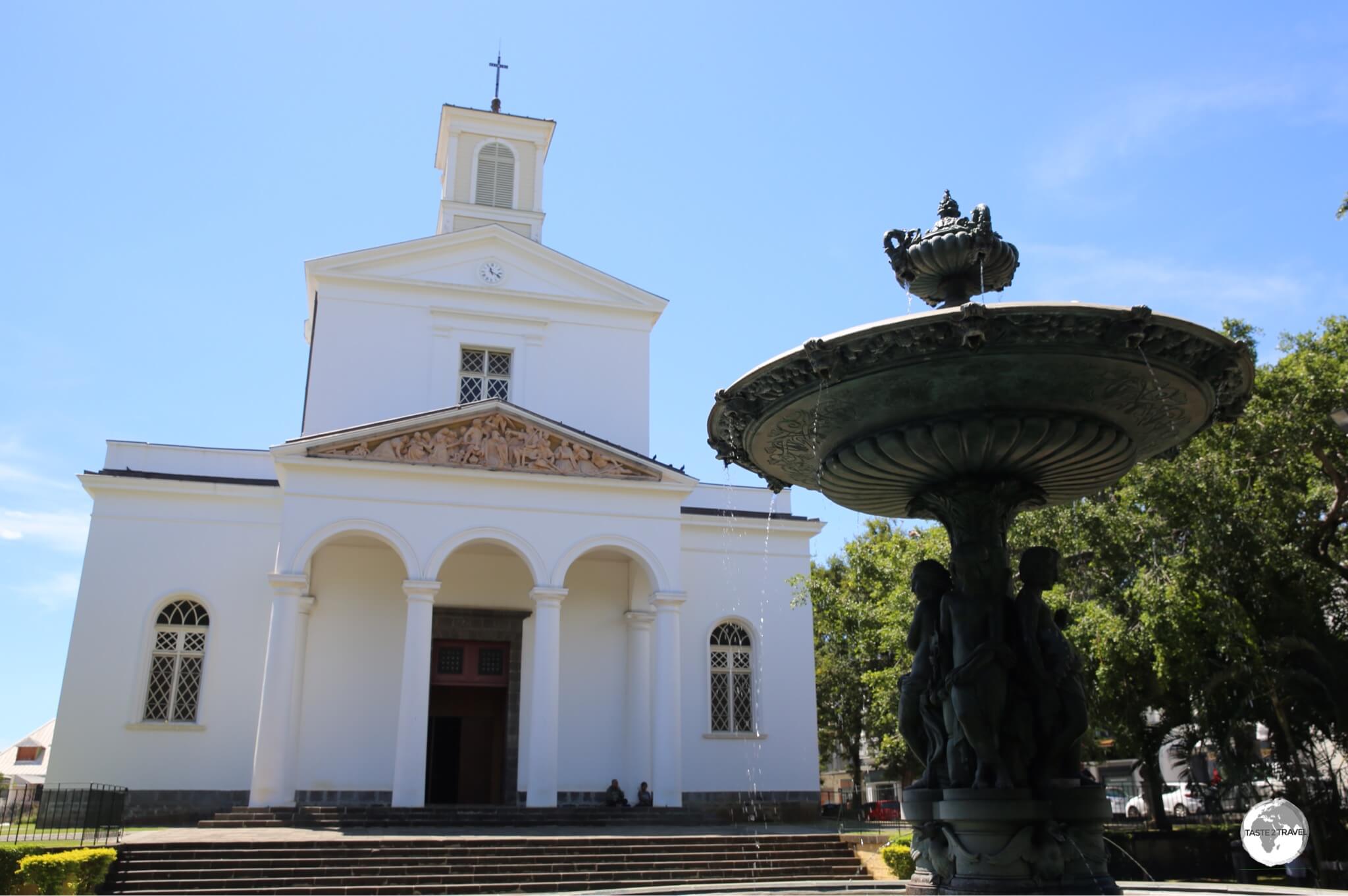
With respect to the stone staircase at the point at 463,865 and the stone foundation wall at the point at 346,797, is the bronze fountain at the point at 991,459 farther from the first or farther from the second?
the stone foundation wall at the point at 346,797

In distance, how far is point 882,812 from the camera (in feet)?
108

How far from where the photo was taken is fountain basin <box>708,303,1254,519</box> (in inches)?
236

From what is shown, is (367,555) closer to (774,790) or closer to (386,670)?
(386,670)

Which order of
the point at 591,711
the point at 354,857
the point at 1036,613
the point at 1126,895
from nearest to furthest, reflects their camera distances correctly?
1. the point at 1036,613
2. the point at 1126,895
3. the point at 354,857
4. the point at 591,711

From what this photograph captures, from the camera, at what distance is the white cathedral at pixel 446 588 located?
806 inches

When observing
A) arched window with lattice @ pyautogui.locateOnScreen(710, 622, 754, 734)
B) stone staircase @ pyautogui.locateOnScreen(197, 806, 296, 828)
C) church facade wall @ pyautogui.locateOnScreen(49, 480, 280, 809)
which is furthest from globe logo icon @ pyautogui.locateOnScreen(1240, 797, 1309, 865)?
church facade wall @ pyautogui.locateOnScreen(49, 480, 280, 809)

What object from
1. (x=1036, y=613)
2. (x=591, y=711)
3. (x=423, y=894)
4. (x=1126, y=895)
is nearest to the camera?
(x=1036, y=613)

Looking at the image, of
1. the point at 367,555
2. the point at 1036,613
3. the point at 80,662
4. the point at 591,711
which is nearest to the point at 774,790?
the point at 591,711

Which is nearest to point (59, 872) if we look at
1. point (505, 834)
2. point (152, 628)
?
point (505, 834)

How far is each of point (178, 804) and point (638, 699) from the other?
9406 mm

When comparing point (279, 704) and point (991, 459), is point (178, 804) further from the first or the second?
point (991, 459)

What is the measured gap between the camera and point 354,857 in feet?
48.5

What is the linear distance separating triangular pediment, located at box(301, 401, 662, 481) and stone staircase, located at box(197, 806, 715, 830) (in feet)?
21.3

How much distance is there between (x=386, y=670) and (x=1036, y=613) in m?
17.8
